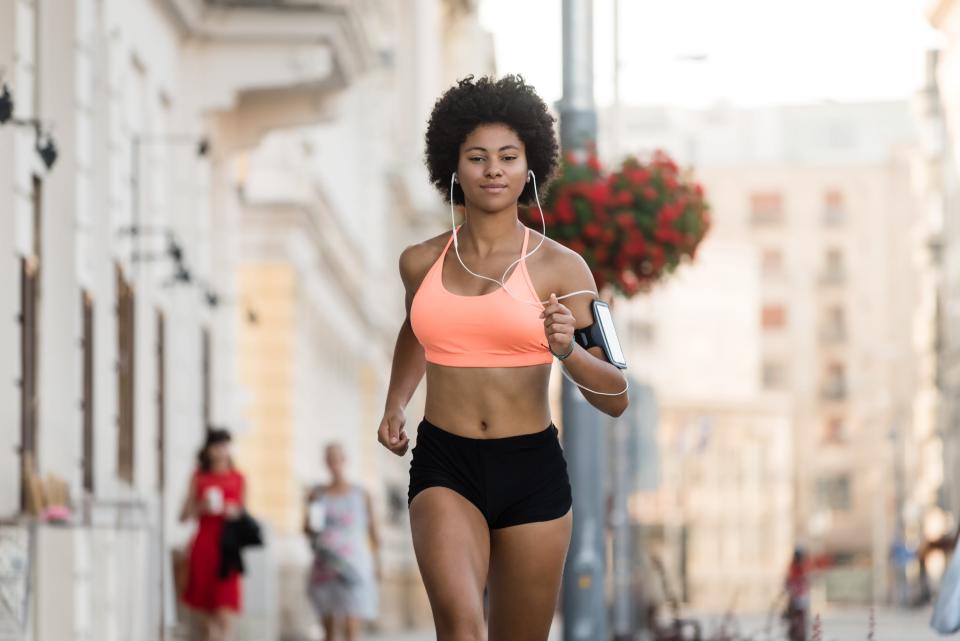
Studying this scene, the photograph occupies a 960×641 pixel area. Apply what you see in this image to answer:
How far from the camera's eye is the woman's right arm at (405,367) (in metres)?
7.33

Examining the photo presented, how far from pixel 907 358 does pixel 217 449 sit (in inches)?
3851

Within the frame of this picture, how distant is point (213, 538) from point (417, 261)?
9932 millimetres

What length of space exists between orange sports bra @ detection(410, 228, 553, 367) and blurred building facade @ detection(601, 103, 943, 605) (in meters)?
102

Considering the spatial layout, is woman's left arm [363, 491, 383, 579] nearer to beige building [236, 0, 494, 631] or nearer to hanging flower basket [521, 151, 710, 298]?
hanging flower basket [521, 151, 710, 298]

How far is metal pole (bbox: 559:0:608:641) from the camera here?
1495 centimetres

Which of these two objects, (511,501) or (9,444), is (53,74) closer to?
(9,444)

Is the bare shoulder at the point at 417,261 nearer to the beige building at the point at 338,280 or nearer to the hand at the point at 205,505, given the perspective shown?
the hand at the point at 205,505

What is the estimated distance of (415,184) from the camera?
5197 cm

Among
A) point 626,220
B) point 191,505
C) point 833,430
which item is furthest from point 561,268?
point 833,430

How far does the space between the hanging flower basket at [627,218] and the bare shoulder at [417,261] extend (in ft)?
26.1

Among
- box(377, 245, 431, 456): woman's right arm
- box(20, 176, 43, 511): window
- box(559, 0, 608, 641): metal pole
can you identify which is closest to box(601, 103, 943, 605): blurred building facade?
box(559, 0, 608, 641): metal pole

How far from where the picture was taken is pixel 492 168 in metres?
7.23

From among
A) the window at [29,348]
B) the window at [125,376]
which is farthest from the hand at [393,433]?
the window at [125,376]

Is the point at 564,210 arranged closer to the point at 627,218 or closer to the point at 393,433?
the point at 627,218
